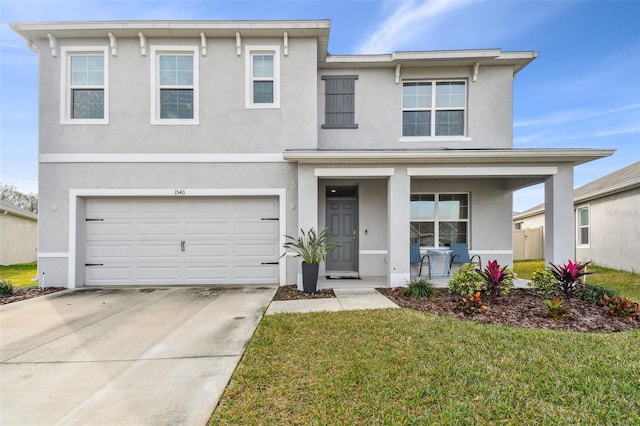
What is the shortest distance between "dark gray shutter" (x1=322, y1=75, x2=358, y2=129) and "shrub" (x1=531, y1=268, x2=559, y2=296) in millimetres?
5937

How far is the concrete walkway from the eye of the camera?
5762mm

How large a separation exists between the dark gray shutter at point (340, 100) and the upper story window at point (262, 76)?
64.8 inches

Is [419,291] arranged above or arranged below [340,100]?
below

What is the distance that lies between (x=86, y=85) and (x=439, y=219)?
1045 centimetres

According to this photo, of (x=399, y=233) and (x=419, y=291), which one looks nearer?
(x=419, y=291)

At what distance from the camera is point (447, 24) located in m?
11.8

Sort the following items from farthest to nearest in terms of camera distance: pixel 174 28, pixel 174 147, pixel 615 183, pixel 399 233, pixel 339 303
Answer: pixel 615 183 < pixel 174 147 < pixel 174 28 < pixel 399 233 < pixel 339 303

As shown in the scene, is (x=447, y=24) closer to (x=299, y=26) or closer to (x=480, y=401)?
(x=299, y=26)

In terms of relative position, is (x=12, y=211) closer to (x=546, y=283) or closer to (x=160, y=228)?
(x=160, y=228)

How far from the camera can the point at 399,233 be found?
7.49 meters

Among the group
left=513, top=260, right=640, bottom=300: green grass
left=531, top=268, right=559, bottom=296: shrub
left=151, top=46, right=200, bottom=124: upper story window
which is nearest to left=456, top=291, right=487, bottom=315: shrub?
left=531, top=268, right=559, bottom=296: shrub

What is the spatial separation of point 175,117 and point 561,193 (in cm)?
974

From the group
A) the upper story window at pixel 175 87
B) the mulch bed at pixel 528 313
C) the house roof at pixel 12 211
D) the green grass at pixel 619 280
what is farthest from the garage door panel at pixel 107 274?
the green grass at pixel 619 280

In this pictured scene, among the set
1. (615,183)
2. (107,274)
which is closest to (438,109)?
(615,183)
